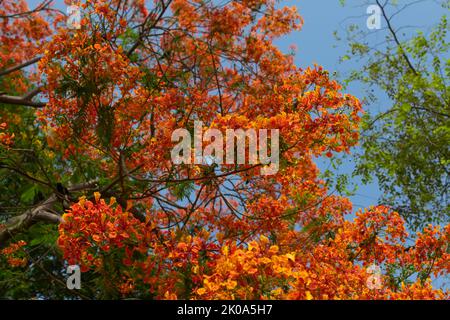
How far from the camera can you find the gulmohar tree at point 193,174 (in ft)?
10.7

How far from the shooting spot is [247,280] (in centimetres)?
276

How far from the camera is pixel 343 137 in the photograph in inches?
179

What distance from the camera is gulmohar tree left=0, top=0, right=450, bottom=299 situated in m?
3.27

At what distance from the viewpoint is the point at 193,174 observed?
14.8 feet

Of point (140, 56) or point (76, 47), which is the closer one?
point (76, 47)

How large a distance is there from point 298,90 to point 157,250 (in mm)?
2362

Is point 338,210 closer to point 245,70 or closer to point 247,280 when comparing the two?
point 245,70

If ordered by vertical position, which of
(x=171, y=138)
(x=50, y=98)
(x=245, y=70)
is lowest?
(x=171, y=138)

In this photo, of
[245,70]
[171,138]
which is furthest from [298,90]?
[245,70]

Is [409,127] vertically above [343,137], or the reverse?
[409,127]
